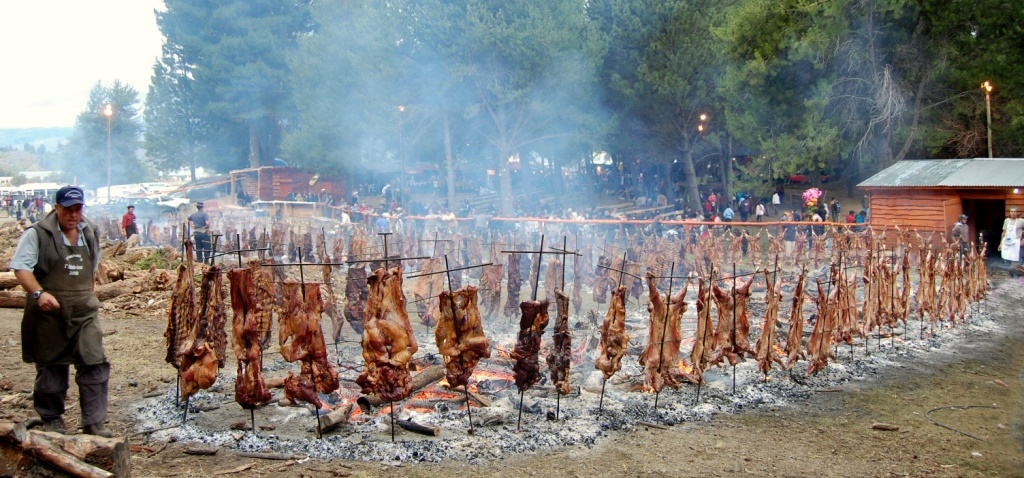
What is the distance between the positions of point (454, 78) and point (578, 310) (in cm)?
2125

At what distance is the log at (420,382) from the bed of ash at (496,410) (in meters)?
0.08

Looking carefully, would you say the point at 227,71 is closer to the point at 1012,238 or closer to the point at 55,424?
the point at 1012,238

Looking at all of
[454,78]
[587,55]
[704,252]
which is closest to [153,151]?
[454,78]

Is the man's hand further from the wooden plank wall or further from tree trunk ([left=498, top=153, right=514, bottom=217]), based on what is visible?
tree trunk ([left=498, top=153, right=514, bottom=217])

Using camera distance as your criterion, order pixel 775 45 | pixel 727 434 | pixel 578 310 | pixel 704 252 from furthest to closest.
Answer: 1. pixel 775 45
2. pixel 704 252
3. pixel 578 310
4. pixel 727 434

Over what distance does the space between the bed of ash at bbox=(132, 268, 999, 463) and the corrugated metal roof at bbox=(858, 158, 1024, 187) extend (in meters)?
11.5

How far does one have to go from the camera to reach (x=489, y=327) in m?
12.5

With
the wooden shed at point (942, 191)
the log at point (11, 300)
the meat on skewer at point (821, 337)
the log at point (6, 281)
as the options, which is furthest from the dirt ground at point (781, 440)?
the wooden shed at point (942, 191)

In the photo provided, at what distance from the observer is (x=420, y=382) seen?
8.63m

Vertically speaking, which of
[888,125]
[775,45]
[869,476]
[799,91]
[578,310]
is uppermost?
[775,45]

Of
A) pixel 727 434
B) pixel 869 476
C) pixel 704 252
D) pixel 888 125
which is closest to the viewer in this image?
pixel 869 476

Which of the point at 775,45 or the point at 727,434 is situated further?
the point at 775,45

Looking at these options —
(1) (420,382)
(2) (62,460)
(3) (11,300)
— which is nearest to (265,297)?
(1) (420,382)

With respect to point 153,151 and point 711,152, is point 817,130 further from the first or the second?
point 153,151
